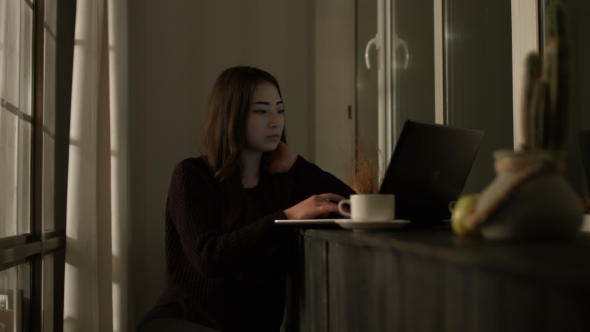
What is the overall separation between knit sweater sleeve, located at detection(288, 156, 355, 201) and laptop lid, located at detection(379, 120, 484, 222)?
69 centimetres

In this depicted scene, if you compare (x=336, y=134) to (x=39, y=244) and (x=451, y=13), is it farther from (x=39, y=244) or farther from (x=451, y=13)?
(x=39, y=244)

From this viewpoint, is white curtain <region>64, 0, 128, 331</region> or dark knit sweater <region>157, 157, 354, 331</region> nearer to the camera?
dark knit sweater <region>157, 157, 354, 331</region>

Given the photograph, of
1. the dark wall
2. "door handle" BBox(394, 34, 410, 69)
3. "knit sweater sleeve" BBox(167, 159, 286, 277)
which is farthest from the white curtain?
the dark wall

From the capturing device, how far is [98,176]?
268 cm

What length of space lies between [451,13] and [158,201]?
1.79 metres

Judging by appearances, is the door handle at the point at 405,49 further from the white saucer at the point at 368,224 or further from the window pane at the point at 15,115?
the white saucer at the point at 368,224

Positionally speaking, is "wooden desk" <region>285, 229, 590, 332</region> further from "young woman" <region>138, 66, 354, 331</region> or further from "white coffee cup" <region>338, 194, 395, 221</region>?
"young woman" <region>138, 66, 354, 331</region>

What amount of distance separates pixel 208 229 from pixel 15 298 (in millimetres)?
812

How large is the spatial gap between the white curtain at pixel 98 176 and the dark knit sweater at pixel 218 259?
595 mm

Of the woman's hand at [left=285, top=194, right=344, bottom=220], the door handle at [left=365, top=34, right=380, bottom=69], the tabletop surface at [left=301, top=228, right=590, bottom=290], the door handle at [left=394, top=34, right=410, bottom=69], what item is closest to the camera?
the tabletop surface at [left=301, top=228, right=590, bottom=290]

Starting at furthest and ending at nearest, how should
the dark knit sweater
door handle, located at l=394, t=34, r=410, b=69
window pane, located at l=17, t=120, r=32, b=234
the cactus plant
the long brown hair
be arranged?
1. door handle, located at l=394, t=34, r=410, b=69
2. window pane, located at l=17, t=120, r=32, b=234
3. the long brown hair
4. the dark knit sweater
5. the cactus plant

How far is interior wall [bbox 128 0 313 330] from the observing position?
3.15 metres

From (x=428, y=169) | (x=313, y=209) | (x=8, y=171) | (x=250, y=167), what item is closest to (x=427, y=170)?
(x=428, y=169)

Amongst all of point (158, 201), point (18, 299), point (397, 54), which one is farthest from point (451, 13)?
point (18, 299)
